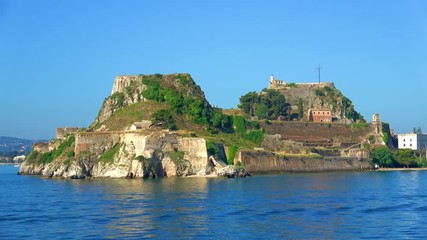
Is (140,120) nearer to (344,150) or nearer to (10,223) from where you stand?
(344,150)

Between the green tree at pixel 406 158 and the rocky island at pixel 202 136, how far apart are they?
15.3 feet

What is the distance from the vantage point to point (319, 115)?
411ft

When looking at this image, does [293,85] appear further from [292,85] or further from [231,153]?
[231,153]

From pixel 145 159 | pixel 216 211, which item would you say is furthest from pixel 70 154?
pixel 216 211

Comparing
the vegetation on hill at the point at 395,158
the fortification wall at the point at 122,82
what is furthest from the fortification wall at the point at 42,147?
the vegetation on hill at the point at 395,158

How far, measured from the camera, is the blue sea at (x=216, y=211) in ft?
131

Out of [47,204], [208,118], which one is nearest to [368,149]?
[208,118]

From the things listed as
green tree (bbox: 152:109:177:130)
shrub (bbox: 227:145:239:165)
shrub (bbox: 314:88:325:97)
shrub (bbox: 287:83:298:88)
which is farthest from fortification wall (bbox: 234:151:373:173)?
shrub (bbox: 287:83:298:88)

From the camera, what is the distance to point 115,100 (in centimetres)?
10531

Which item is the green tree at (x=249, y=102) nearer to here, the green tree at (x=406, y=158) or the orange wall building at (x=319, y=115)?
the orange wall building at (x=319, y=115)

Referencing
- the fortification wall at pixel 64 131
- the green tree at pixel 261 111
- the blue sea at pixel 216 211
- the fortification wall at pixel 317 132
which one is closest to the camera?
the blue sea at pixel 216 211

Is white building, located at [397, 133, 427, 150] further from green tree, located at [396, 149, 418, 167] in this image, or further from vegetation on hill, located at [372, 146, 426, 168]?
green tree, located at [396, 149, 418, 167]

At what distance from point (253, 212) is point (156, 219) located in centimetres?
616

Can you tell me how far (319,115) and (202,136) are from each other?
3439cm
